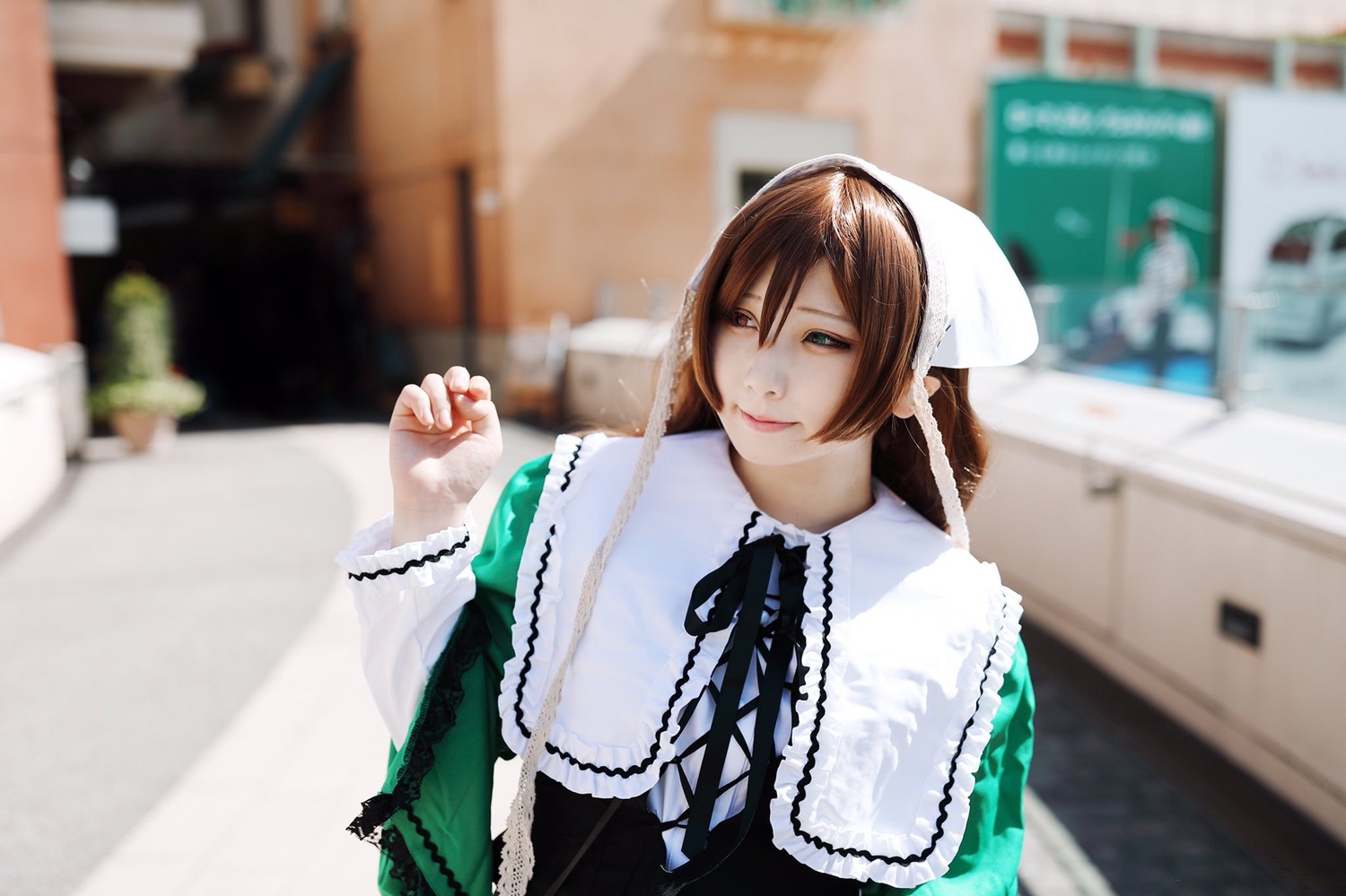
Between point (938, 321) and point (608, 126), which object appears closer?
point (938, 321)

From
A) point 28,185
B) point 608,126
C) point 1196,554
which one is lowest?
point 1196,554

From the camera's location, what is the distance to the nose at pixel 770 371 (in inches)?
53.0

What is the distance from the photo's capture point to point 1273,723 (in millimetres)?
3281

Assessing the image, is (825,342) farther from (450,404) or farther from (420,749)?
(420,749)

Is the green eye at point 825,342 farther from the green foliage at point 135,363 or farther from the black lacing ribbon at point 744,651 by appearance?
the green foliage at point 135,363

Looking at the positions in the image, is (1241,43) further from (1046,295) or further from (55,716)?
(55,716)

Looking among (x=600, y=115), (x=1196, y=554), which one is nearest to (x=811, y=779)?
(x=1196, y=554)

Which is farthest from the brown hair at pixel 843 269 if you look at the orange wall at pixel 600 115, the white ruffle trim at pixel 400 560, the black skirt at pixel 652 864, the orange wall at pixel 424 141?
the orange wall at pixel 424 141

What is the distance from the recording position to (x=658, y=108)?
12508mm

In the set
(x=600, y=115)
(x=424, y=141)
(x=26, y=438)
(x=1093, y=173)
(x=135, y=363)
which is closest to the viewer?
(x=26, y=438)

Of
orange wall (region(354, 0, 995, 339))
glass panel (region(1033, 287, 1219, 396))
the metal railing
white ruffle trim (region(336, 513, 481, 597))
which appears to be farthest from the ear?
orange wall (region(354, 0, 995, 339))

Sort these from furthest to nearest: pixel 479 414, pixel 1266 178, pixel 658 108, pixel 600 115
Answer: pixel 1266 178 < pixel 658 108 < pixel 600 115 < pixel 479 414

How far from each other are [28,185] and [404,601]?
936cm

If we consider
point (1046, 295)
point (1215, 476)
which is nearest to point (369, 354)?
point (1046, 295)
